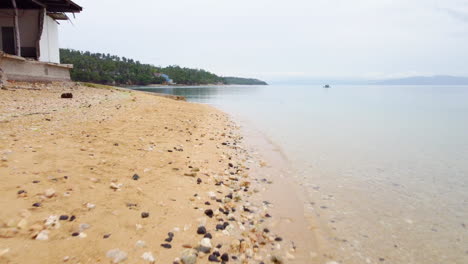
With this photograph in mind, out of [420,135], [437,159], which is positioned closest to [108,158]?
[437,159]

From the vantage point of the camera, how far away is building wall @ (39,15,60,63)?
2064cm

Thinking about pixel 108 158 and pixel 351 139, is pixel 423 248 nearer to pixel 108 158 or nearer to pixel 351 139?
pixel 108 158

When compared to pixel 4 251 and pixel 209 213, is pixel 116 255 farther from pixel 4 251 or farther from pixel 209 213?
pixel 209 213

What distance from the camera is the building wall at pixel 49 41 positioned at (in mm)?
20639

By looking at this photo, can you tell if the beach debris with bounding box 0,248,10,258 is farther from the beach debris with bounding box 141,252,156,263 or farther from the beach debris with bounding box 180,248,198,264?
the beach debris with bounding box 180,248,198,264

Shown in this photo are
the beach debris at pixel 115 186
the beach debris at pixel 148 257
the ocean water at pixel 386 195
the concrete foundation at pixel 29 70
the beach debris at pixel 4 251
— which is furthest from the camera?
the concrete foundation at pixel 29 70

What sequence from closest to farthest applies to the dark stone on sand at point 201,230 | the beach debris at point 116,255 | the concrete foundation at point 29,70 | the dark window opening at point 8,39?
the beach debris at point 116,255, the dark stone on sand at point 201,230, the concrete foundation at point 29,70, the dark window opening at point 8,39

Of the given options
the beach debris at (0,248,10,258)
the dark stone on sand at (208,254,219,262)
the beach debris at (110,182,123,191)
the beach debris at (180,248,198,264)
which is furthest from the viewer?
the beach debris at (110,182,123,191)

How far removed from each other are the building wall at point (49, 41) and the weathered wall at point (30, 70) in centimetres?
124

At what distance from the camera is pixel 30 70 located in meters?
17.8

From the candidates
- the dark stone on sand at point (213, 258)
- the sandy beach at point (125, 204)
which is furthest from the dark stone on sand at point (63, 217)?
the dark stone on sand at point (213, 258)

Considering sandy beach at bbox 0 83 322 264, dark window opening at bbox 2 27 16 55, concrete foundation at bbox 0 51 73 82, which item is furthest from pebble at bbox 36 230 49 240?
dark window opening at bbox 2 27 16 55

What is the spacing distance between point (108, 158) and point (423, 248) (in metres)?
5.92

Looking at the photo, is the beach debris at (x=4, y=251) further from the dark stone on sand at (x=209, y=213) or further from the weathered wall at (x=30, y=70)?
the weathered wall at (x=30, y=70)
